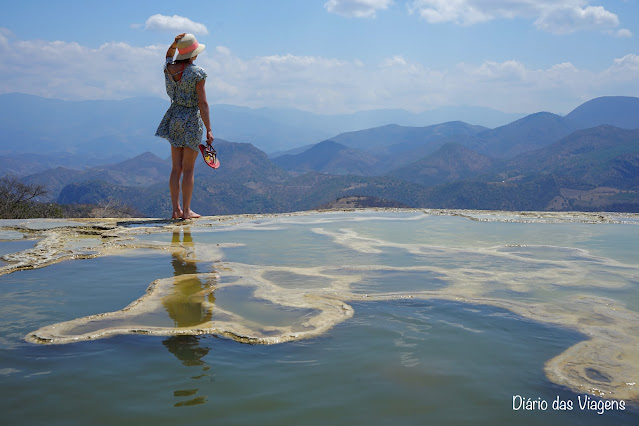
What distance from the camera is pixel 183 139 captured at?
760 centimetres

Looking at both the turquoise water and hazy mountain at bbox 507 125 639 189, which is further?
hazy mountain at bbox 507 125 639 189

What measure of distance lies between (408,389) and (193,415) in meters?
0.91

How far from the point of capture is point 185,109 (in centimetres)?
767

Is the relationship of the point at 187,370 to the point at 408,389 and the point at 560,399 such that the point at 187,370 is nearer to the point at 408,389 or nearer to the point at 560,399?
the point at 408,389

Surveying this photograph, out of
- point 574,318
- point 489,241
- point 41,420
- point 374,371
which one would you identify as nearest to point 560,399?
point 374,371

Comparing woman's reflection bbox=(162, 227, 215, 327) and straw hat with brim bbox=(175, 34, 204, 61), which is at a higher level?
straw hat with brim bbox=(175, 34, 204, 61)

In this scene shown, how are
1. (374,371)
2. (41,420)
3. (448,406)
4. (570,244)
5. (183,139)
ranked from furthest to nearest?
(183,139), (570,244), (374,371), (448,406), (41,420)

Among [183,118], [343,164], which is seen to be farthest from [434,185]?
[343,164]

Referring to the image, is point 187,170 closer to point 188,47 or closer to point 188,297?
point 188,47

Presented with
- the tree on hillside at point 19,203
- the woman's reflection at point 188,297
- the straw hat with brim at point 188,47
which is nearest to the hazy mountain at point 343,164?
the tree on hillside at point 19,203

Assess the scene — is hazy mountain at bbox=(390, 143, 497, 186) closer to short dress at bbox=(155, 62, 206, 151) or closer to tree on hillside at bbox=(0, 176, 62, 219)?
tree on hillside at bbox=(0, 176, 62, 219)

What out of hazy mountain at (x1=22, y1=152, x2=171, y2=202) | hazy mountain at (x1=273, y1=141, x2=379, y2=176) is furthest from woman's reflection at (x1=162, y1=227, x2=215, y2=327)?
hazy mountain at (x1=273, y1=141, x2=379, y2=176)

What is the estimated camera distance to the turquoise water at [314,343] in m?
2.01

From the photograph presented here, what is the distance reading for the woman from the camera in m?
7.28
